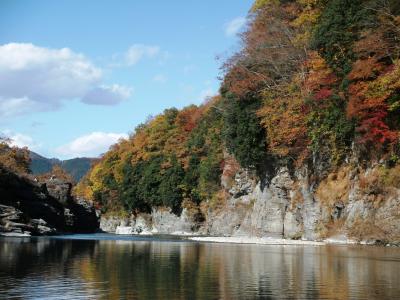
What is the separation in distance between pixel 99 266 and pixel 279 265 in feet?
29.3

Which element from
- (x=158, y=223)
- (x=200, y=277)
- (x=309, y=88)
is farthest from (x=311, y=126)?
(x=158, y=223)

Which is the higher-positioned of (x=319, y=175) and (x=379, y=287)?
(x=319, y=175)

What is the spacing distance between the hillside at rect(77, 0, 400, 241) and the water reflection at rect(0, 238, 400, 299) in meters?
15.7

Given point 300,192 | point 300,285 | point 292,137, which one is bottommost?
point 300,285

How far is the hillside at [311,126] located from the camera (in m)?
46.0

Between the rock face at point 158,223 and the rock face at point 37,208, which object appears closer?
the rock face at point 37,208

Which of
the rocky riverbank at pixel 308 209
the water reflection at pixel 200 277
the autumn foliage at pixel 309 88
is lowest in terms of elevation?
the water reflection at pixel 200 277

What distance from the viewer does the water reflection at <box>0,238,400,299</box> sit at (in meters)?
18.7

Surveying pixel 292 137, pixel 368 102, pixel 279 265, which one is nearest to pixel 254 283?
pixel 279 265

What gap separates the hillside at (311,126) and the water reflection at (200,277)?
51.5ft

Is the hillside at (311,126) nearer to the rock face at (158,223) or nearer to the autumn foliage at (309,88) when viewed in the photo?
the autumn foliage at (309,88)

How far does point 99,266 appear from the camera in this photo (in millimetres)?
27656

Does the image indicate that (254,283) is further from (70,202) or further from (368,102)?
(70,202)

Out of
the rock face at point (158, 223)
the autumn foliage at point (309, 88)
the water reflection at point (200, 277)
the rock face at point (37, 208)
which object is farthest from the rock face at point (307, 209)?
the rock face at point (37, 208)
